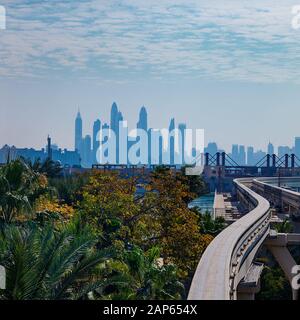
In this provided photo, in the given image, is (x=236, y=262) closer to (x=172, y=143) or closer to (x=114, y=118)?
(x=172, y=143)

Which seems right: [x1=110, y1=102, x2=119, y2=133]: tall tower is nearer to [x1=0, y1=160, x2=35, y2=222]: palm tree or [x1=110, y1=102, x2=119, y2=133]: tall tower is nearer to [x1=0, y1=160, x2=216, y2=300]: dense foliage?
[x1=0, y1=160, x2=216, y2=300]: dense foliage

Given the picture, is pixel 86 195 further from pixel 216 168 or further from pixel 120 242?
pixel 216 168

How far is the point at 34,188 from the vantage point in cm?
1301

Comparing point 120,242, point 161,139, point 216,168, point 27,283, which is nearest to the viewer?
point 27,283

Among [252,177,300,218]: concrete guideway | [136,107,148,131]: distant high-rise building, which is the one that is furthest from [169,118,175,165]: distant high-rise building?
[252,177,300,218]: concrete guideway

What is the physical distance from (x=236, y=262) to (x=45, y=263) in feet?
15.6

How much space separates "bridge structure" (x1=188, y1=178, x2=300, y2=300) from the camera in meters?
7.12

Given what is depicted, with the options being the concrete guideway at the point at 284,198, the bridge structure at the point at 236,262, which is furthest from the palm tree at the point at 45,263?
the concrete guideway at the point at 284,198

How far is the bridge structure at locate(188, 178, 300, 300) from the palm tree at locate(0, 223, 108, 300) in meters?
1.23

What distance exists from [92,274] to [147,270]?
1771 mm

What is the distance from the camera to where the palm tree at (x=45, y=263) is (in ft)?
22.4

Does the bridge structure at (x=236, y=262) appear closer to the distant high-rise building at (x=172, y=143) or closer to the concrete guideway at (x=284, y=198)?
the distant high-rise building at (x=172, y=143)

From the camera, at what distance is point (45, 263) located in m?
7.34
